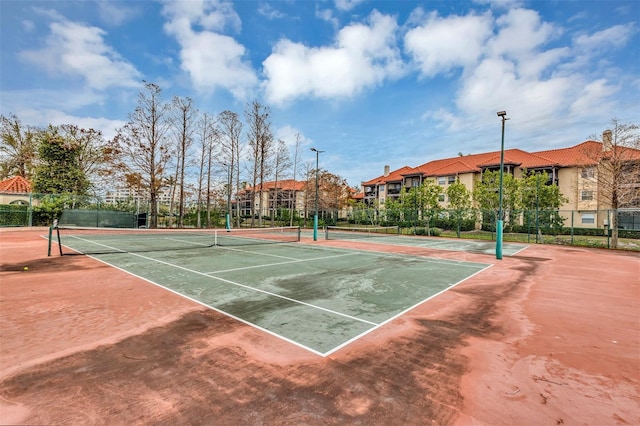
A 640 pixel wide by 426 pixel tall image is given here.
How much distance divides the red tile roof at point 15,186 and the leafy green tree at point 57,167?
199cm

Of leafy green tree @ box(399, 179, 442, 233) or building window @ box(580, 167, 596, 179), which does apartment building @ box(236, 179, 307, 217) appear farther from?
building window @ box(580, 167, 596, 179)

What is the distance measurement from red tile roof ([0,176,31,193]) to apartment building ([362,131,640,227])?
5512 centimetres

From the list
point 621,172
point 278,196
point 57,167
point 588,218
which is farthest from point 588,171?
point 57,167

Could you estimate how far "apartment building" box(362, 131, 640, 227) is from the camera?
97.9 feet

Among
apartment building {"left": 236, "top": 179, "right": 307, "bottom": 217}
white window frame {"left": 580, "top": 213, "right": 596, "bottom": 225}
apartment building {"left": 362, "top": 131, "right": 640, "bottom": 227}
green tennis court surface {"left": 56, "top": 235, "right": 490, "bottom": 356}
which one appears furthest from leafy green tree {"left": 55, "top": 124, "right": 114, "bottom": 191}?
white window frame {"left": 580, "top": 213, "right": 596, "bottom": 225}

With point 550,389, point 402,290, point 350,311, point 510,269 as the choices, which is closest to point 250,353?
point 350,311

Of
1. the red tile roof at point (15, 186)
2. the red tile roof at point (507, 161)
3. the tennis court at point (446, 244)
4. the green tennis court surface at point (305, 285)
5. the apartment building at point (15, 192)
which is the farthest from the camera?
the red tile roof at point (507, 161)

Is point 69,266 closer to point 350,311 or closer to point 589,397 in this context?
point 350,311

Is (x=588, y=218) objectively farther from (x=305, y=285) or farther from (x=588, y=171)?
(x=305, y=285)

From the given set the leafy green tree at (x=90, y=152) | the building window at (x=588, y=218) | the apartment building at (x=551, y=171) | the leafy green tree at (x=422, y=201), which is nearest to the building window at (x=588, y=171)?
the apartment building at (x=551, y=171)

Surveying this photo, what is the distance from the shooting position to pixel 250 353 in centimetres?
446

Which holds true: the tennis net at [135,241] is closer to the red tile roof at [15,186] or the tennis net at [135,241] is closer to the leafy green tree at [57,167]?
the leafy green tree at [57,167]

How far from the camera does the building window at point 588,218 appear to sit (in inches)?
1454

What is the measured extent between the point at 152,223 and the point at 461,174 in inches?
1848
